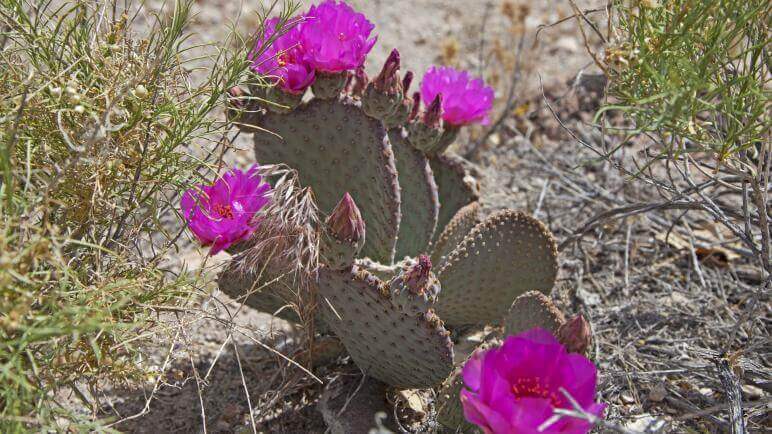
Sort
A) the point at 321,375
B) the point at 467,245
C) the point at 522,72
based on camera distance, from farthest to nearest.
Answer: the point at 522,72
the point at 321,375
the point at 467,245

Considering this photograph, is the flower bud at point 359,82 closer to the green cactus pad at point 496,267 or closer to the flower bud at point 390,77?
the flower bud at point 390,77

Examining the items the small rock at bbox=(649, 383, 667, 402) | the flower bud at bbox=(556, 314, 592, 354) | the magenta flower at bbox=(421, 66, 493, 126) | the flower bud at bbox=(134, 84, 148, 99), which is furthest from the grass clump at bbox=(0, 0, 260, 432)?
the small rock at bbox=(649, 383, 667, 402)

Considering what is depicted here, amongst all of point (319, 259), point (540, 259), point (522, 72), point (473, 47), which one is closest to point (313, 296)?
point (319, 259)

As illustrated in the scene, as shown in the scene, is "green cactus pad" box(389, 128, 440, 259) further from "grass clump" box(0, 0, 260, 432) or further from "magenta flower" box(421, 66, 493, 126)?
"grass clump" box(0, 0, 260, 432)

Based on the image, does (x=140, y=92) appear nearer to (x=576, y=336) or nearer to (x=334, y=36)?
(x=334, y=36)

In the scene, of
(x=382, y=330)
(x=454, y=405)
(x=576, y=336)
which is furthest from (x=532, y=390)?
(x=382, y=330)

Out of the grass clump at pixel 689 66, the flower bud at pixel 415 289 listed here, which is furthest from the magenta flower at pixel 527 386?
the grass clump at pixel 689 66

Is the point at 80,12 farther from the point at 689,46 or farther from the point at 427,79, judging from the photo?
the point at 689,46
